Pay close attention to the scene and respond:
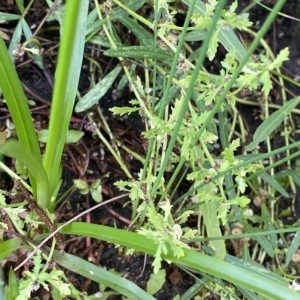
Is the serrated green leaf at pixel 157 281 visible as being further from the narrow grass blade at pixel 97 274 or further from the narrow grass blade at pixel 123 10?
the narrow grass blade at pixel 123 10

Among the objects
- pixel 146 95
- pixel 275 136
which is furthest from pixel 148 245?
pixel 275 136

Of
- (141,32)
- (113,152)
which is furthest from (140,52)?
(113,152)

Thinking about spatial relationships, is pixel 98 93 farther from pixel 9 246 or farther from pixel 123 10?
pixel 9 246

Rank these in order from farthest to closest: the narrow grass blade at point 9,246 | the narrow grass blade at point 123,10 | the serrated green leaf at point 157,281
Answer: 1. the serrated green leaf at point 157,281
2. the narrow grass blade at point 123,10
3. the narrow grass blade at point 9,246

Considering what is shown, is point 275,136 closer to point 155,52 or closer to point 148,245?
point 155,52

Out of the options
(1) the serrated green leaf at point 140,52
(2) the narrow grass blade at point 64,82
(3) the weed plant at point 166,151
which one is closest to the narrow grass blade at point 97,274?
(3) the weed plant at point 166,151
